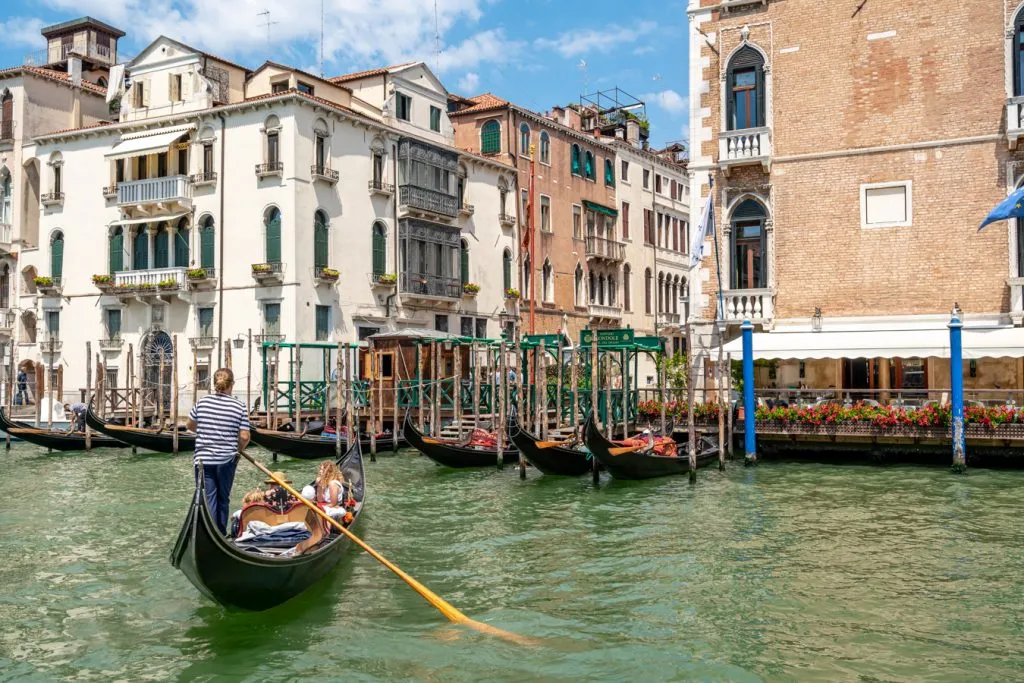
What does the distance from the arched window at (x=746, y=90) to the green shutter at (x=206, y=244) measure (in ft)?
36.8

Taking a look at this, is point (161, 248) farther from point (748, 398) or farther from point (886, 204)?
point (886, 204)

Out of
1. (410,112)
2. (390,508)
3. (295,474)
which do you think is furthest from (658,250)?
(390,508)

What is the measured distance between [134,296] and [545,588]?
17439 mm

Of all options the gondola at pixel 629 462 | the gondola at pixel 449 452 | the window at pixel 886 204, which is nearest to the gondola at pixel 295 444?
the gondola at pixel 449 452

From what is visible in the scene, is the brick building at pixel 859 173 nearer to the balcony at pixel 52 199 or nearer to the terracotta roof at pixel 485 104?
the terracotta roof at pixel 485 104

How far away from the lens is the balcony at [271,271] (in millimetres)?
20406

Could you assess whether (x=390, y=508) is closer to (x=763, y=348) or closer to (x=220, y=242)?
(x=763, y=348)

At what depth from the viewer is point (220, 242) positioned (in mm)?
21391

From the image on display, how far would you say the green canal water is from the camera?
217 inches

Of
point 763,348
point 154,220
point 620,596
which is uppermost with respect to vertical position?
point 154,220

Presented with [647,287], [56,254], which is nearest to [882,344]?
[647,287]

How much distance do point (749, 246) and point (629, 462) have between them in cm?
524

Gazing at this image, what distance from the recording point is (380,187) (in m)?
22.6

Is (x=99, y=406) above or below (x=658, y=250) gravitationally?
below
